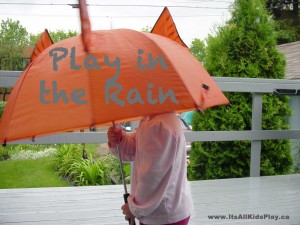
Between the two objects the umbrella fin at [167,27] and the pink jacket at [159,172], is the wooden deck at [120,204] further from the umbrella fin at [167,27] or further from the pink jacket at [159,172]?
the umbrella fin at [167,27]

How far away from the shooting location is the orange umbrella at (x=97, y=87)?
138 cm

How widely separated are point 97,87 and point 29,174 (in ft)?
15.9

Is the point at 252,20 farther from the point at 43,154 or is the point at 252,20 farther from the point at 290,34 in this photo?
the point at 290,34

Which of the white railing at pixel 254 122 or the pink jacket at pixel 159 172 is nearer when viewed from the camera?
the pink jacket at pixel 159 172

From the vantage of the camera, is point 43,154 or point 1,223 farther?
point 43,154

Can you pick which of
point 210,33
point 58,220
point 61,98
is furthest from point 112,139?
point 210,33

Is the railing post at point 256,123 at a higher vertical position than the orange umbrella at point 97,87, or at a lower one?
lower

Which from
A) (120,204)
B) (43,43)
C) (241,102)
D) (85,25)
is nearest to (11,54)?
(241,102)

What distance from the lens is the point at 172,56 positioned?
1584 mm

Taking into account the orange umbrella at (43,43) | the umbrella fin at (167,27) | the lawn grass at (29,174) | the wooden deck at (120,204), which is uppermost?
the umbrella fin at (167,27)

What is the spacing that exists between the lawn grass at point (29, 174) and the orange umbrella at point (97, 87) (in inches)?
163

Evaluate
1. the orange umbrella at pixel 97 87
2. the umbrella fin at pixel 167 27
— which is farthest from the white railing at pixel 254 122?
the orange umbrella at pixel 97 87

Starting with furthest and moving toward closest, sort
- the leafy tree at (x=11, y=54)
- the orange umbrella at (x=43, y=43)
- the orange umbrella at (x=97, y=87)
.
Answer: the leafy tree at (x=11, y=54), the orange umbrella at (x=43, y=43), the orange umbrella at (x=97, y=87)

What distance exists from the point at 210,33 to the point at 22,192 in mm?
3365
